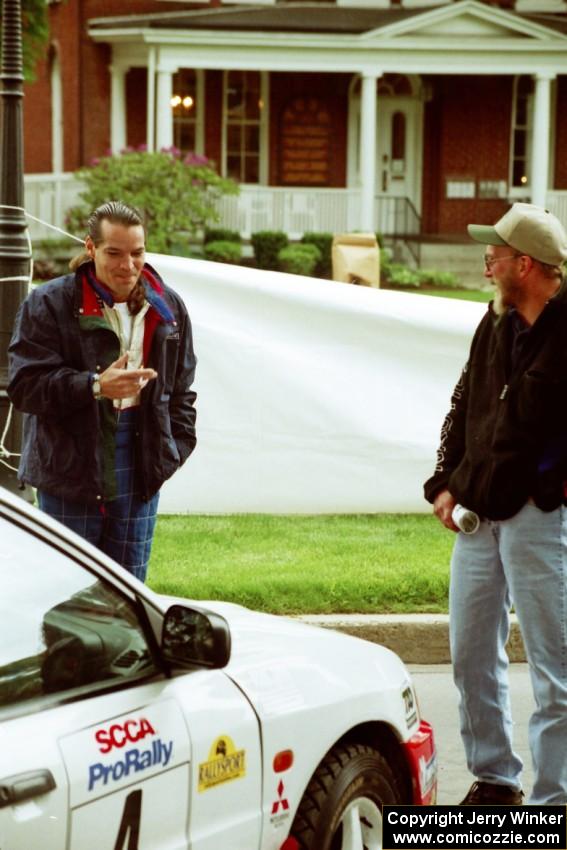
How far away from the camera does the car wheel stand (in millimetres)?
3586

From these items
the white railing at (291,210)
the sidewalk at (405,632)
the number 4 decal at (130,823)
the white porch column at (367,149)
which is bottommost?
the sidewalk at (405,632)

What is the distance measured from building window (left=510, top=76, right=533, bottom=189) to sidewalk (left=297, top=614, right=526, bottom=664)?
24.2 metres

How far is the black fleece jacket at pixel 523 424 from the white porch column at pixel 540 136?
24143 millimetres

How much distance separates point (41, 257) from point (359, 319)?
17559mm

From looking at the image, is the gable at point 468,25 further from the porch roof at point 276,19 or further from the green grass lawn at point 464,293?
the green grass lawn at point 464,293

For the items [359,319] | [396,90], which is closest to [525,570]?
[359,319]

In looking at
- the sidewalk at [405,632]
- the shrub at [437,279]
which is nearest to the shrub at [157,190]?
the shrub at [437,279]

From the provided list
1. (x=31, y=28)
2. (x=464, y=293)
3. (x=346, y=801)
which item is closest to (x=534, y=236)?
(x=346, y=801)

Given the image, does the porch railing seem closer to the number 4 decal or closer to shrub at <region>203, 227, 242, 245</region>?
shrub at <region>203, 227, 242, 245</region>

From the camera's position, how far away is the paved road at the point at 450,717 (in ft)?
17.8

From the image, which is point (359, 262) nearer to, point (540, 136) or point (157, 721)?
point (157, 721)

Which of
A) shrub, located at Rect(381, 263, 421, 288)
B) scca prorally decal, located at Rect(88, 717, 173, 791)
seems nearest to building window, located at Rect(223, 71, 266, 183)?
shrub, located at Rect(381, 263, 421, 288)

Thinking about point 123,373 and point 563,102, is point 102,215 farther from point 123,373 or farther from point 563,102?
point 563,102

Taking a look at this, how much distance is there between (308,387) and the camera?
9234 mm
